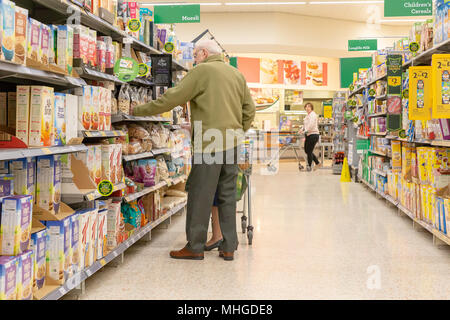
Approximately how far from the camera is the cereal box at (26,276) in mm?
2154

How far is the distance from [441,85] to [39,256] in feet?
10.3

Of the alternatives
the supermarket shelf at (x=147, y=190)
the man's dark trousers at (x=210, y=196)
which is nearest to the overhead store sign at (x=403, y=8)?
the supermarket shelf at (x=147, y=190)

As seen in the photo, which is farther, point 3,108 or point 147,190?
point 147,190

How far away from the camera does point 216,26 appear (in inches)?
494

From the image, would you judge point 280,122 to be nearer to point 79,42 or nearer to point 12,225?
point 79,42

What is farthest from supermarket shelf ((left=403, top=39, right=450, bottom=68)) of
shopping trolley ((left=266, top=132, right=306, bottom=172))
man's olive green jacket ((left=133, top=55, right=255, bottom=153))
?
shopping trolley ((left=266, top=132, right=306, bottom=172))

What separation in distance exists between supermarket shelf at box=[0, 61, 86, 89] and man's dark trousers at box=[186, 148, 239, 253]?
122 centimetres

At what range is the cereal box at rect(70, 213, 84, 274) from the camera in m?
2.69

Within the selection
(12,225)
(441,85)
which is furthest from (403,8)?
(12,225)

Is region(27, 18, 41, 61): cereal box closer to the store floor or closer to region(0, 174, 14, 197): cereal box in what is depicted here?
region(0, 174, 14, 197): cereal box

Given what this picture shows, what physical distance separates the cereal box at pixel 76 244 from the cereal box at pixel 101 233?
0.30m

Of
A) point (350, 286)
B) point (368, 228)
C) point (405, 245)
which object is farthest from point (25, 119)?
point (368, 228)

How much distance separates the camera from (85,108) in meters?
2.96

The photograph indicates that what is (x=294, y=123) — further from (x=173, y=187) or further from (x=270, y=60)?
(x=173, y=187)
